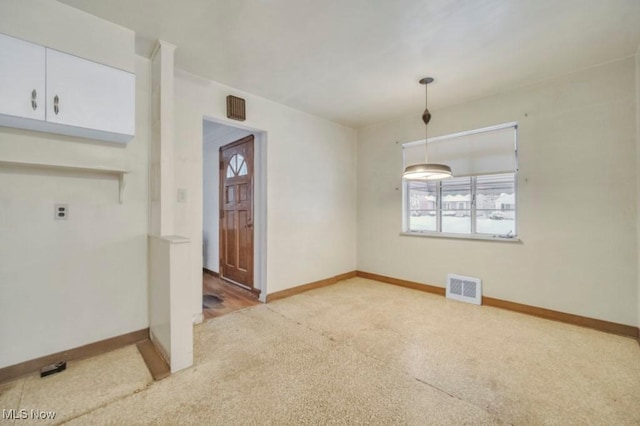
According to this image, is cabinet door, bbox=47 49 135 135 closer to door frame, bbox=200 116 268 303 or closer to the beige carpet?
door frame, bbox=200 116 268 303

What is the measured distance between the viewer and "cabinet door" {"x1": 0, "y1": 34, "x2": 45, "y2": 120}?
1.67 metres

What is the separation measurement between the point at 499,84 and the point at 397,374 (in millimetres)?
3252

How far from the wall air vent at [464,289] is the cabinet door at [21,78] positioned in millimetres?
4399

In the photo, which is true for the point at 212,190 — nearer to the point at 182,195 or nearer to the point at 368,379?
the point at 182,195

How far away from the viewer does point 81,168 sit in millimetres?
2092

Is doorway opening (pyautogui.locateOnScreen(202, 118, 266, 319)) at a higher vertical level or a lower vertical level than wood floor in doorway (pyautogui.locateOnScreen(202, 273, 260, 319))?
higher

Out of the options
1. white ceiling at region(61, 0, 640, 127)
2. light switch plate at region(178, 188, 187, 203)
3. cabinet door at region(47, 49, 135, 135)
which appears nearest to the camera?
cabinet door at region(47, 49, 135, 135)

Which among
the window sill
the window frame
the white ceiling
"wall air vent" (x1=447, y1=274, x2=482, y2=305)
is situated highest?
the white ceiling

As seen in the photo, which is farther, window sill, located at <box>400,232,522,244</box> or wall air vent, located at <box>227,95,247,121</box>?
window sill, located at <box>400,232,522,244</box>

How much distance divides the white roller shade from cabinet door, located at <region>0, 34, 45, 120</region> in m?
4.06

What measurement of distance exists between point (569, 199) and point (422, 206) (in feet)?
5.52

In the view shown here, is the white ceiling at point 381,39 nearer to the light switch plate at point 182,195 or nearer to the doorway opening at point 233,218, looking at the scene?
the doorway opening at point 233,218

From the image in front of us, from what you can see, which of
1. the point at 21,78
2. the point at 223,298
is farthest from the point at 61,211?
the point at 223,298

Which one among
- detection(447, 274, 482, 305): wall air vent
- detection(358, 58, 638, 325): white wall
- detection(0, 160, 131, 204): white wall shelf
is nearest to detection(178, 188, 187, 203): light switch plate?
detection(0, 160, 131, 204): white wall shelf
